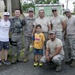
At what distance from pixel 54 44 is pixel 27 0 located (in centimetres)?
5402

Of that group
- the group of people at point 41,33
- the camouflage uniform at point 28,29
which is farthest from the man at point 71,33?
the camouflage uniform at point 28,29

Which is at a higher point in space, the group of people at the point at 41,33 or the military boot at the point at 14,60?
the group of people at the point at 41,33

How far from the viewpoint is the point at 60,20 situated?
7523 mm

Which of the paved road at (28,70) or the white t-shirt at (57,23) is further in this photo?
the white t-shirt at (57,23)

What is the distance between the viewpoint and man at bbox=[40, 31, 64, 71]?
694 cm

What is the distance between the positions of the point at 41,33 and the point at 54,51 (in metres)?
0.75

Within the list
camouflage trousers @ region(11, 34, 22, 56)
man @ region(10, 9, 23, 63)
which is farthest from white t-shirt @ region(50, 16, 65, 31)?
camouflage trousers @ region(11, 34, 22, 56)

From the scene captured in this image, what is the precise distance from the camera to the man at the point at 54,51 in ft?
22.8

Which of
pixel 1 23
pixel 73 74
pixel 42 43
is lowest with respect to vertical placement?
pixel 73 74

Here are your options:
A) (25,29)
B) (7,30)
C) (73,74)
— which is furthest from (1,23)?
(73,74)

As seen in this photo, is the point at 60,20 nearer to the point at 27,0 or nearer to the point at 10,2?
the point at 10,2

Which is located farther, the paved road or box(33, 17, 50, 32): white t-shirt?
box(33, 17, 50, 32): white t-shirt

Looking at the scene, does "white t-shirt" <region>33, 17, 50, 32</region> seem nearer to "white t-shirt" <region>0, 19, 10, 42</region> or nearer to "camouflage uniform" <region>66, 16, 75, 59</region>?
"camouflage uniform" <region>66, 16, 75, 59</region>

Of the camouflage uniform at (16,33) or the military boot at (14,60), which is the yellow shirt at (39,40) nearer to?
the camouflage uniform at (16,33)
